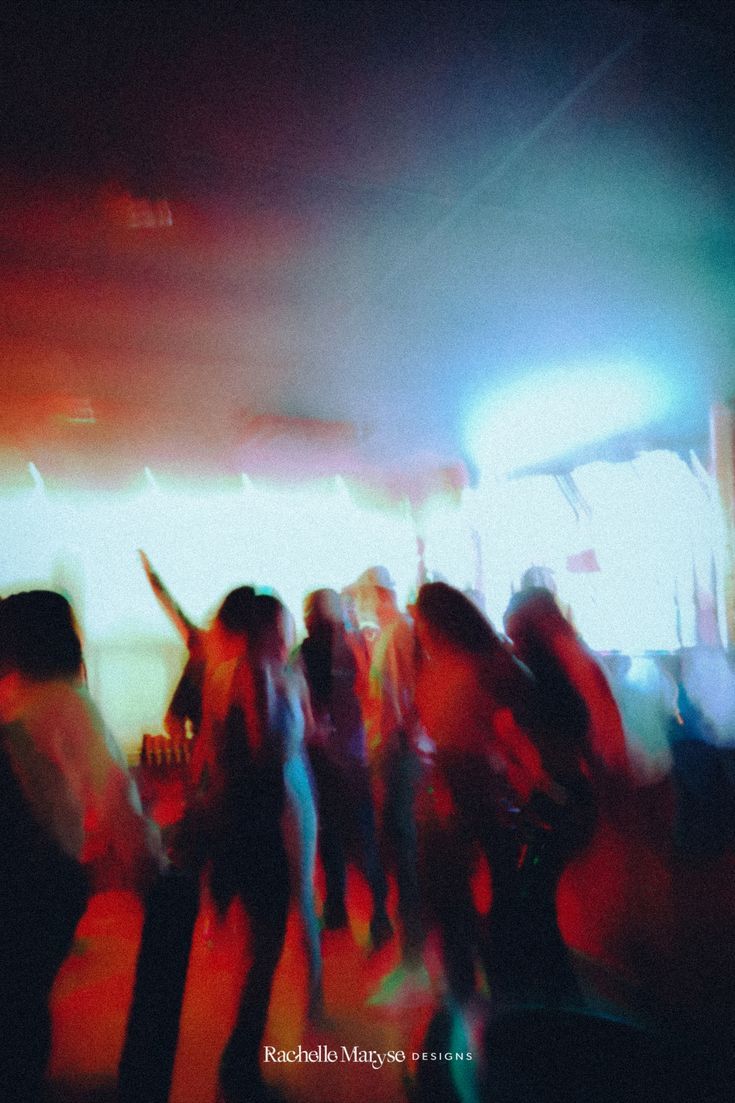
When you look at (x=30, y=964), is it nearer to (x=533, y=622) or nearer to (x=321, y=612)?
(x=533, y=622)

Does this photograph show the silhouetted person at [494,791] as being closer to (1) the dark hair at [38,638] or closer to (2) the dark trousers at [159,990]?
(2) the dark trousers at [159,990]

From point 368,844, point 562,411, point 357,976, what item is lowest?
point 357,976

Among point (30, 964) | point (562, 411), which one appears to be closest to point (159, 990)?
point (30, 964)

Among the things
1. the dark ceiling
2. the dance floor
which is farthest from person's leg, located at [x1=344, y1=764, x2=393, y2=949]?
the dark ceiling

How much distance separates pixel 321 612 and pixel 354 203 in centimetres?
192

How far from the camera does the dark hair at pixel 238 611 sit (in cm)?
292

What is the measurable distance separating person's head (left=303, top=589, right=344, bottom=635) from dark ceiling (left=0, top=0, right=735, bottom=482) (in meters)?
1.72

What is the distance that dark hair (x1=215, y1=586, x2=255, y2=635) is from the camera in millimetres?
2920

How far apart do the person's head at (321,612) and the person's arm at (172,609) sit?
58 centimetres

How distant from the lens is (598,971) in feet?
12.2

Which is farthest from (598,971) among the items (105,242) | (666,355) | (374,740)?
(105,242)

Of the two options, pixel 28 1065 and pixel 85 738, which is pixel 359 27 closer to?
pixel 85 738

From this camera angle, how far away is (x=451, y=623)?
3051mm

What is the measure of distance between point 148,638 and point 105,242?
13.4 feet
